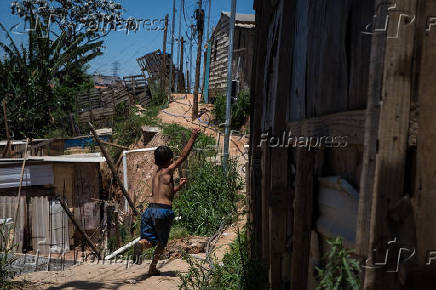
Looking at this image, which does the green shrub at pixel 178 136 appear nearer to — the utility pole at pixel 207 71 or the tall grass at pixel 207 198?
the tall grass at pixel 207 198

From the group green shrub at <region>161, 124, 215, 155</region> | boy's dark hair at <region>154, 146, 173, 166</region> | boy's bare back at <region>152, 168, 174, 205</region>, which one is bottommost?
boy's bare back at <region>152, 168, 174, 205</region>

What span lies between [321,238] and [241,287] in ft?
5.25

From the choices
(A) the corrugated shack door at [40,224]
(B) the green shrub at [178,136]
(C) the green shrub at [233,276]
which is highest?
(B) the green shrub at [178,136]

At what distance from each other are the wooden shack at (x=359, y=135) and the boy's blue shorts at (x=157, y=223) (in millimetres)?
2323

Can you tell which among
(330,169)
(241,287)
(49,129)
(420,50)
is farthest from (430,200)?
(49,129)

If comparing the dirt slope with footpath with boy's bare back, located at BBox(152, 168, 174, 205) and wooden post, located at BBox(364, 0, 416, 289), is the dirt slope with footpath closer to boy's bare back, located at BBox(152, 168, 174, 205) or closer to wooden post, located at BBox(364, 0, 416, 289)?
boy's bare back, located at BBox(152, 168, 174, 205)

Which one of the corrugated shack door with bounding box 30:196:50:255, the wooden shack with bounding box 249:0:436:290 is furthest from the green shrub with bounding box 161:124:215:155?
the wooden shack with bounding box 249:0:436:290

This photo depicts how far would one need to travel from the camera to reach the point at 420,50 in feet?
3.72

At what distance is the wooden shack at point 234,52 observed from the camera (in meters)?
18.6

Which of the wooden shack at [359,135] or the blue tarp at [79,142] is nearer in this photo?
the wooden shack at [359,135]

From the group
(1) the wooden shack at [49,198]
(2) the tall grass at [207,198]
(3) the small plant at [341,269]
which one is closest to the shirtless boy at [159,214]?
(2) the tall grass at [207,198]

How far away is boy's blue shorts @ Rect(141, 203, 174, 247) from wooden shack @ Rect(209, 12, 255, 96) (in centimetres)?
1227

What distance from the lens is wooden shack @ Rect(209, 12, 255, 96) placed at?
18.6m

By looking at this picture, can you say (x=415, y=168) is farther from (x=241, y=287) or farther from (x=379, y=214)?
(x=241, y=287)
